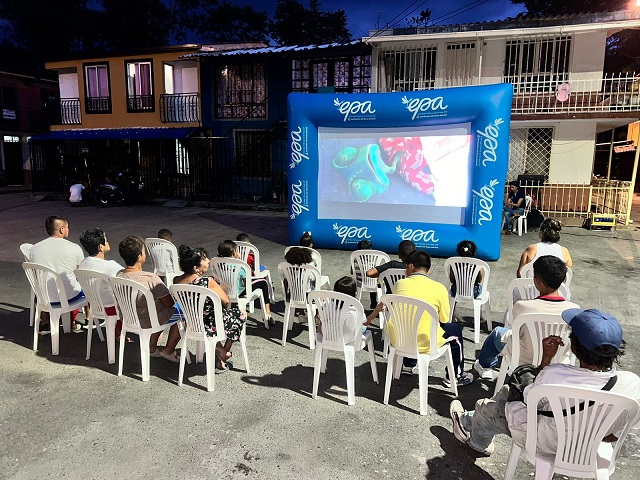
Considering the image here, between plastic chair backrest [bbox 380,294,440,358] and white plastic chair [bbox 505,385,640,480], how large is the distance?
4.07ft

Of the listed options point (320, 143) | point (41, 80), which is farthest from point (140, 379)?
point (41, 80)

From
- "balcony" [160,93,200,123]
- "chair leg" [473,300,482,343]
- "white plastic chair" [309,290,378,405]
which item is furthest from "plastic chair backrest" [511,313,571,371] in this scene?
"balcony" [160,93,200,123]

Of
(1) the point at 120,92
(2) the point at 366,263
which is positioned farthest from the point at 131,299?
(1) the point at 120,92

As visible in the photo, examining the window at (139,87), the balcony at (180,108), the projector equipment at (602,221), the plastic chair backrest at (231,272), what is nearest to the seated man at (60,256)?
the plastic chair backrest at (231,272)

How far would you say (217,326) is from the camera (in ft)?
13.4

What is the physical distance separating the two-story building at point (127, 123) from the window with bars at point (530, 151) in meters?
12.2

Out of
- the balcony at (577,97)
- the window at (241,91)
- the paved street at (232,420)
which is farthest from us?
the window at (241,91)

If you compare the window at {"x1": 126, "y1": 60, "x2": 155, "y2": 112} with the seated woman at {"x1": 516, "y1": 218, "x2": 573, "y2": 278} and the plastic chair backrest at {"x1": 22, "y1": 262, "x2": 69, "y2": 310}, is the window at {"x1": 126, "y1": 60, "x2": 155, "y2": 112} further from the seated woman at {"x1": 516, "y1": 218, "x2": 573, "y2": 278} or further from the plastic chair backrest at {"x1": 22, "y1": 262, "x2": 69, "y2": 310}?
the seated woman at {"x1": 516, "y1": 218, "x2": 573, "y2": 278}

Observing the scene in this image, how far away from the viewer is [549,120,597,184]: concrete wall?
1355 centimetres

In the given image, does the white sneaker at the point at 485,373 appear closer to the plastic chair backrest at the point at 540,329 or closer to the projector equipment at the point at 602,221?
the plastic chair backrest at the point at 540,329

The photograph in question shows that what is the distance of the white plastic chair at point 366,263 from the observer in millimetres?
5980

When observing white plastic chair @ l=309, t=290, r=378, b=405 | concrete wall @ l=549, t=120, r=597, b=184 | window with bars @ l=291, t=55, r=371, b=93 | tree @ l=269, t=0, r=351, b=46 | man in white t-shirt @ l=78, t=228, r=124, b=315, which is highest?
tree @ l=269, t=0, r=351, b=46

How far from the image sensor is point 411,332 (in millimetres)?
3748

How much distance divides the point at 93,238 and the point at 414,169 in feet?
20.7
